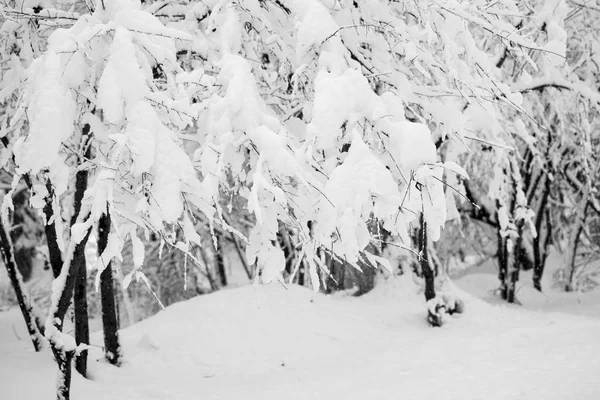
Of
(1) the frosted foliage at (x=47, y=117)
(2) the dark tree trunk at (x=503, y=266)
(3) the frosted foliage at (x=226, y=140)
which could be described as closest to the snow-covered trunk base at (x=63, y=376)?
(3) the frosted foliage at (x=226, y=140)

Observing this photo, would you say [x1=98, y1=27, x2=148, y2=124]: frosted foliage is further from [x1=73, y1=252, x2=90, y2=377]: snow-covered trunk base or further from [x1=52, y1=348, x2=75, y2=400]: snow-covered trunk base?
[x1=73, y1=252, x2=90, y2=377]: snow-covered trunk base

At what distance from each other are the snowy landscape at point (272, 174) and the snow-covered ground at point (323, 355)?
0.03 m

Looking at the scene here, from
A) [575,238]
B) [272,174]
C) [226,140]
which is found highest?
[226,140]

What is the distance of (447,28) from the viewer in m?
3.16

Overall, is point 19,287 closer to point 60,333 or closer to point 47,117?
point 60,333

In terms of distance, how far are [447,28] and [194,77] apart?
166 cm

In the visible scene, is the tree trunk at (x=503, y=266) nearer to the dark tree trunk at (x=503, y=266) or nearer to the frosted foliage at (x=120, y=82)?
the dark tree trunk at (x=503, y=266)

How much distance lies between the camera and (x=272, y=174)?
2.28 meters

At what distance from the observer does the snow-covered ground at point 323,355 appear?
12.9 ft

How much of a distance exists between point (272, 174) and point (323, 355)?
4.33 m

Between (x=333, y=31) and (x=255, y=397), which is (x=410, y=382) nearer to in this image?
(x=255, y=397)

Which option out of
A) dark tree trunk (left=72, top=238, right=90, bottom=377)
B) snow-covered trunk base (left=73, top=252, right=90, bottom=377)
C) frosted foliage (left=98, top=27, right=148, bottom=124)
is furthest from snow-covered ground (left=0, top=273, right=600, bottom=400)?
frosted foliage (left=98, top=27, right=148, bottom=124)

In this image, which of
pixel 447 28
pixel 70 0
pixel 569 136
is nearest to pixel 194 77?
pixel 447 28

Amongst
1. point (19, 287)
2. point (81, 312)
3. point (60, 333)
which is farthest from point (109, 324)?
point (60, 333)
